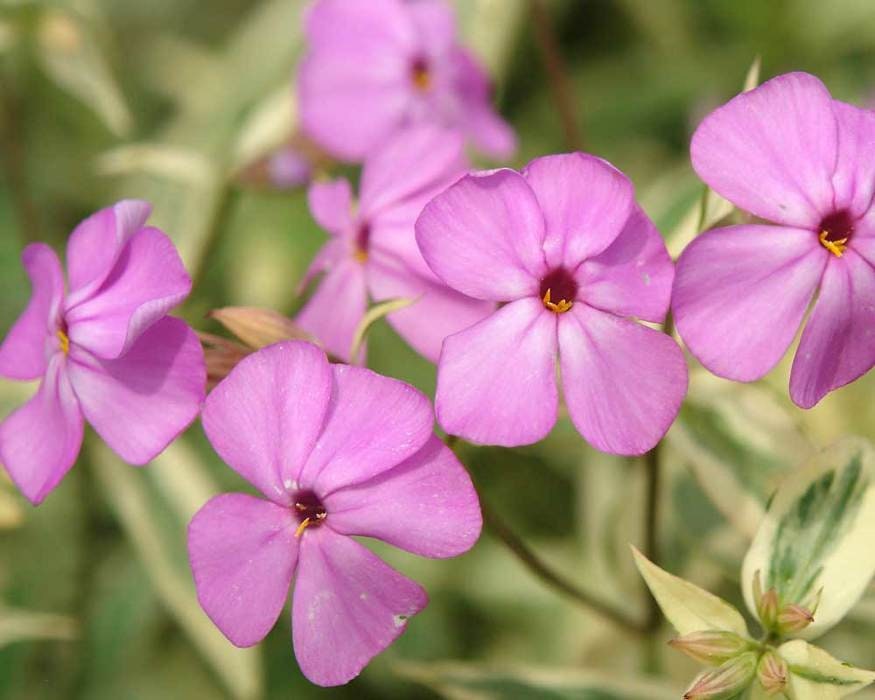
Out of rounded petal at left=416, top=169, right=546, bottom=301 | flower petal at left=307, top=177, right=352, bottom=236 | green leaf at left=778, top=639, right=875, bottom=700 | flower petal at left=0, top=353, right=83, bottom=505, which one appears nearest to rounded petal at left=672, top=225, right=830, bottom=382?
rounded petal at left=416, top=169, right=546, bottom=301

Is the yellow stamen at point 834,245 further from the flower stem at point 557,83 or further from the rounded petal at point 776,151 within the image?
the flower stem at point 557,83

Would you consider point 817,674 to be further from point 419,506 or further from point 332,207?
point 332,207

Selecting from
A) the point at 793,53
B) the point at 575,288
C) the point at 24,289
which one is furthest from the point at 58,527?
the point at 793,53

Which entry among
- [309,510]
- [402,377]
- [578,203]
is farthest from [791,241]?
[402,377]

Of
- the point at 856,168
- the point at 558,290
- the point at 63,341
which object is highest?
the point at 856,168

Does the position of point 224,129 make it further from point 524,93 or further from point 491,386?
point 491,386
